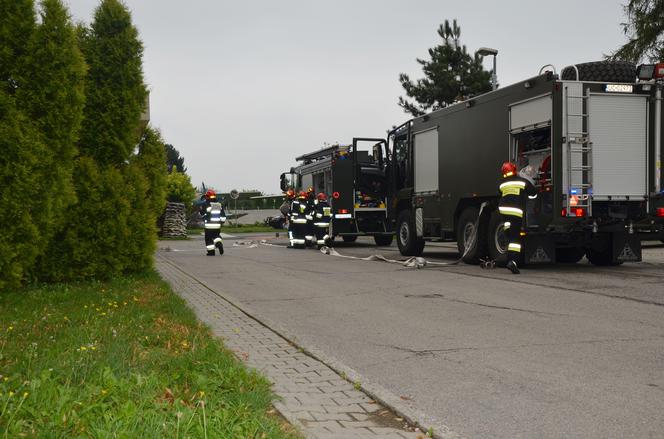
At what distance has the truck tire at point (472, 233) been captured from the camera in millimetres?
14484

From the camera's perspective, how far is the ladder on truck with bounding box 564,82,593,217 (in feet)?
39.6

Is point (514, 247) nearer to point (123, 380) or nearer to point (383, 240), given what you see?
point (123, 380)

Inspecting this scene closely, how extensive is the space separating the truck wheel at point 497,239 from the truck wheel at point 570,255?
209cm

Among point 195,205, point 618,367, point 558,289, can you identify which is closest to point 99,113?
point 558,289

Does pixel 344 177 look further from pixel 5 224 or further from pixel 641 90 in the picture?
pixel 5 224

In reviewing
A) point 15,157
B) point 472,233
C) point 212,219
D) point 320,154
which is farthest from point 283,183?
point 15,157

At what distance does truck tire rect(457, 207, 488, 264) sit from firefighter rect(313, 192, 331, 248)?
723 cm

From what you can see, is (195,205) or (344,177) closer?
(344,177)

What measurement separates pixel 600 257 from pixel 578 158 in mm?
2868

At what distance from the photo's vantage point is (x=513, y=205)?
40.7 ft

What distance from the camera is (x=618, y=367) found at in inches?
213

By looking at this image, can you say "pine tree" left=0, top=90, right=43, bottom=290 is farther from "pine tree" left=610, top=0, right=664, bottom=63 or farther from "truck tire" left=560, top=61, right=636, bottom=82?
"pine tree" left=610, top=0, right=664, bottom=63

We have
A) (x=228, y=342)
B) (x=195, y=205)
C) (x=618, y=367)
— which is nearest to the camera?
(x=618, y=367)

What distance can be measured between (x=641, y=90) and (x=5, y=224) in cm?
1074
